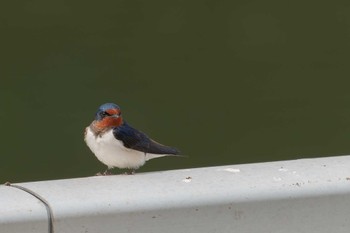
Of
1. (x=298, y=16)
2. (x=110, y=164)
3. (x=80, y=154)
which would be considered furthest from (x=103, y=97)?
(x=110, y=164)

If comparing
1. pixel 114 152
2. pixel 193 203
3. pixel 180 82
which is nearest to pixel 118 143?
pixel 114 152

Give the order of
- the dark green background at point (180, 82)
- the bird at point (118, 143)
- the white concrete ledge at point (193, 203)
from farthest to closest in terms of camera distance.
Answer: the dark green background at point (180, 82) → the bird at point (118, 143) → the white concrete ledge at point (193, 203)

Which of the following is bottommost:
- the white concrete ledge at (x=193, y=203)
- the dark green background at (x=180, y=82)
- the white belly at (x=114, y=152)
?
the white concrete ledge at (x=193, y=203)

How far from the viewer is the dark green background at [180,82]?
20.2 feet

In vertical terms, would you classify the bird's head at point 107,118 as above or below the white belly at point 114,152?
above

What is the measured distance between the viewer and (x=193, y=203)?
2.60 metres

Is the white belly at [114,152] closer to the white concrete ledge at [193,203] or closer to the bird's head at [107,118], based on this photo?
the bird's head at [107,118]

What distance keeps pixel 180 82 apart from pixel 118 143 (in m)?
3.14

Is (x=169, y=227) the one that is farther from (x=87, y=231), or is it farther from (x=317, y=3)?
(x=317, y=3)

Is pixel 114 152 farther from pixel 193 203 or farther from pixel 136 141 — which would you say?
pixel 193 203

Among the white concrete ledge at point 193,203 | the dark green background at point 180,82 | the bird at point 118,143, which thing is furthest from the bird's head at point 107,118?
the dark green background at point 180,82

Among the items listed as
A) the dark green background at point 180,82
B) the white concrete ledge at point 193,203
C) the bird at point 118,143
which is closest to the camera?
the white concrete ledge at point 193,203

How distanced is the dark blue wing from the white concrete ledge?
60 centimetres

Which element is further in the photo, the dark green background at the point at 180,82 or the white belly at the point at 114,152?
the dark green background at the point at 180,82
